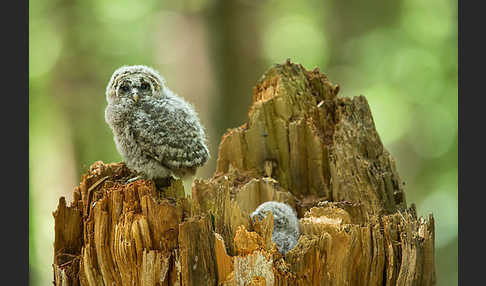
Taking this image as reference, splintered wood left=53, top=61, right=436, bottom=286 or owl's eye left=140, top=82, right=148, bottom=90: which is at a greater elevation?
owl's eye left=140, top=82, right=148, bottom=90

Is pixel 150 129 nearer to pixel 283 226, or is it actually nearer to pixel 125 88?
pixel 125 88

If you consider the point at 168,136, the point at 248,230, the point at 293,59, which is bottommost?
the point at 248,230

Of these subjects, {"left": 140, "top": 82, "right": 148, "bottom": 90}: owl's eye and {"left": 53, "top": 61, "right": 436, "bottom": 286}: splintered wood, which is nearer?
{"left": 53, "top": 61, "right": 436, "bottom": 286}: splintered wood

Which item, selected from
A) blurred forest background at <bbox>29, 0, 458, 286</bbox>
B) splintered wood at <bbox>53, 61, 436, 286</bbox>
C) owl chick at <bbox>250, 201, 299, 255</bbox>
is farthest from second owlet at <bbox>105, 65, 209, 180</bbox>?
blurred forest background at <bbox>29, 0, 458, 286</bbox>

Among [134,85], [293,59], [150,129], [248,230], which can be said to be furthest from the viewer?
[293,59]

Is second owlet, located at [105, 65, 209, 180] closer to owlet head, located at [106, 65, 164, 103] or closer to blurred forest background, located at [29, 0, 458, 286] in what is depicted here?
owlet head, located at [106, 65, 164, 103]

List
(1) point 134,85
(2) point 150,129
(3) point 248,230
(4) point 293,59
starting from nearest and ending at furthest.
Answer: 1. (3) point 248,230
2. (2) point 150,129
3. (1) point 134,85
4. (4) point 293,59

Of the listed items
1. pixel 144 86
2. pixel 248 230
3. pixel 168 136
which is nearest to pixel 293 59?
pixel 144 86

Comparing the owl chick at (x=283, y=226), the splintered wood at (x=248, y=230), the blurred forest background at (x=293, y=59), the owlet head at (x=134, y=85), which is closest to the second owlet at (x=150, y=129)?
the owlet head at (x=134, y=85)
